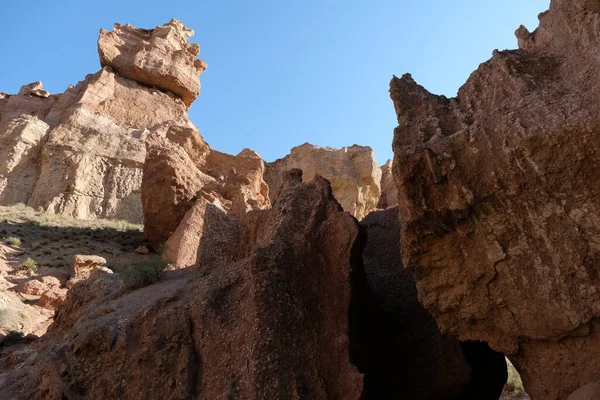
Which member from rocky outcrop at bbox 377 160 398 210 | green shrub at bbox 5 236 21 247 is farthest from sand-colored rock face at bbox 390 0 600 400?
rocky outcrop at bbox 377 160 398 210

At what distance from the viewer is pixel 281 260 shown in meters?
5.51

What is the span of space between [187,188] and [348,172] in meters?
14.6

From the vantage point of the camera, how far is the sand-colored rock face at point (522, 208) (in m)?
4.02

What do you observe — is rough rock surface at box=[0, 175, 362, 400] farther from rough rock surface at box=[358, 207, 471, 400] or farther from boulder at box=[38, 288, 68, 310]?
boulder at box=[38, 288, 68, 310]

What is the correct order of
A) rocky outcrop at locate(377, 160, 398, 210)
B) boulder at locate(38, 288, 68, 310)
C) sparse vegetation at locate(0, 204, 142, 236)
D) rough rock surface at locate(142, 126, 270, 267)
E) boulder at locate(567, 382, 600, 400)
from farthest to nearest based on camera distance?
rocky outcrop at locate(377, 160, 398, 210) < sparse vegetation at locate(0, 204, 142, 236) < rough rock surface at locate(142, 126, 270, 267) < boulder at locate(38, 288, 68, 310) < boulder at locate(567, 382, 600, 400)

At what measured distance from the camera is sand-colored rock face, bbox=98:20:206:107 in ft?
102

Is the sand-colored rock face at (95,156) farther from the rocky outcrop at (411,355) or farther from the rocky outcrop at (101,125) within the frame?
the rocky outcrop at (411,355)

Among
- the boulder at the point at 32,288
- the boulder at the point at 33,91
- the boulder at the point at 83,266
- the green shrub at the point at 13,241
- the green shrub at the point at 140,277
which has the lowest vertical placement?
the green shrub at the point at 140,277

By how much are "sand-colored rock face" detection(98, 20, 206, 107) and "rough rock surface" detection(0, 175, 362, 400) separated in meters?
27.7

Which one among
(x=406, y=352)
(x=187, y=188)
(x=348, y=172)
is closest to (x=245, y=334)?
(x=406, y=352)

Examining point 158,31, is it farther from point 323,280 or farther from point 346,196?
point 323,280

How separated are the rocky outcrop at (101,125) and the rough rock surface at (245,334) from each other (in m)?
18.8

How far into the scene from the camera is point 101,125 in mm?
27062

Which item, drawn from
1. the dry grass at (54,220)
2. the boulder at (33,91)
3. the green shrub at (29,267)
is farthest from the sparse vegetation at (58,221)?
the boulder at (33,91)
